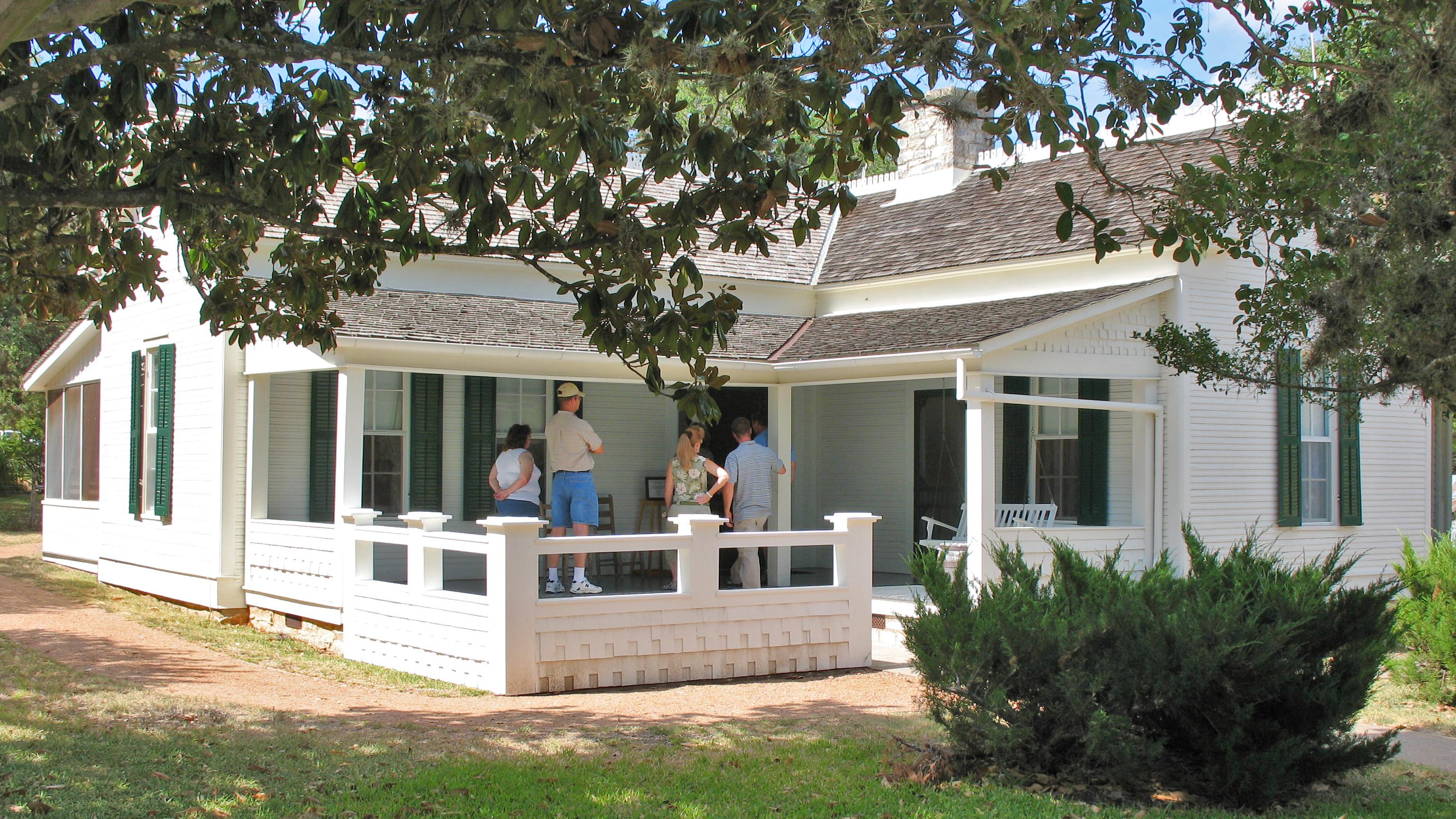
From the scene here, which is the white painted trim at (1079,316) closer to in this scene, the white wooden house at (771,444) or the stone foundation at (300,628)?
the white wooden house at (771,444)

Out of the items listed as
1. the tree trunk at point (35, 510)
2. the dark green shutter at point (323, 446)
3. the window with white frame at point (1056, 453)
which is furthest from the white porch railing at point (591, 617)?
the tree trunk at point (35, 510)

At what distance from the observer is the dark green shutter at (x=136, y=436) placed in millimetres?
15195

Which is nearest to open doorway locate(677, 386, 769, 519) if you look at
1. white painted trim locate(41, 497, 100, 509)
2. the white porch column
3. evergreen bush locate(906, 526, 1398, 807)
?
the white porch column

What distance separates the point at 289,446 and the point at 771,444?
16.5 ft

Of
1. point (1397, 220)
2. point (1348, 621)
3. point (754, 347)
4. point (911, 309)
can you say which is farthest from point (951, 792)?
point (911, 309)

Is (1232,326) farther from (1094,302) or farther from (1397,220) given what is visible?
(1397,220)

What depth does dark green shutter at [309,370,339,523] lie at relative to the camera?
1358 cm

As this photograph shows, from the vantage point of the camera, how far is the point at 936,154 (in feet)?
57.0

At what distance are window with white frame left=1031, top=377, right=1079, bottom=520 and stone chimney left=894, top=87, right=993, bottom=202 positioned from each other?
3.60 meters

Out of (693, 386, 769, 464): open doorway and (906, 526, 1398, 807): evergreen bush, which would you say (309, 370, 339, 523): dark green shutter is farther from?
(906, 526, 1398, 807): evergreen bush

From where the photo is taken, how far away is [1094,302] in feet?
38.2

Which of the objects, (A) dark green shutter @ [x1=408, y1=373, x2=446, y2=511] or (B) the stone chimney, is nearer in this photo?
(A) dark green shutter @ [x1=408, y1=373, x2=446, y2=511]

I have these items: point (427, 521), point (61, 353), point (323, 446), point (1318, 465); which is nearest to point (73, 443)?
point (61, 353)

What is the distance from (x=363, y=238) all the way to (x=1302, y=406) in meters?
10.4
